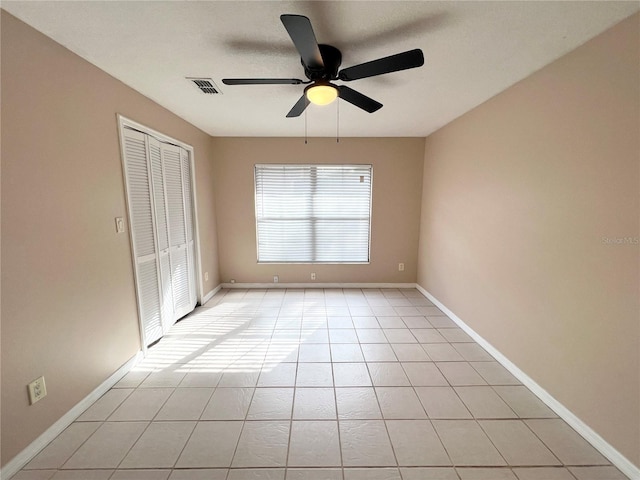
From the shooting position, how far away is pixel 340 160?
394cm

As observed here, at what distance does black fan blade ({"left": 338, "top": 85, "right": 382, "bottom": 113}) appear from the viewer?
1.79 meters

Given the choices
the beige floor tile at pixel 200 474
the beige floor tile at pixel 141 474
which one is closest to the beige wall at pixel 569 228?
the beige floor tile at pixel 200 474

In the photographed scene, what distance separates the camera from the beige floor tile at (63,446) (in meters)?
1.40

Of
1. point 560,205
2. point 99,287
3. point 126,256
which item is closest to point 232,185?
point 126,256

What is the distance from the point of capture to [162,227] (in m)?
2.68

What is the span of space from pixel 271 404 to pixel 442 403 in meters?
1.22

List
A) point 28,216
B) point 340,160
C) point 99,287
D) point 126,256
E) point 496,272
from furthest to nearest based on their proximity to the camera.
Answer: point 340,160 < point 496,272 < point 126,256 < point 99,287 < point 28,216

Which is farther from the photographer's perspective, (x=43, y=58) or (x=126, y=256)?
(x=126, y=256)

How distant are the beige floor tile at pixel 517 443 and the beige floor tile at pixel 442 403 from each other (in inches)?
5.5

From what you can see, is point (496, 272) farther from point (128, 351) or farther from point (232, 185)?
point (232, 185)

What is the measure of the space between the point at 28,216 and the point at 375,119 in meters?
3.09

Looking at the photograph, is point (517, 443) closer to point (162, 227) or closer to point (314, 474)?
point (314, 474)

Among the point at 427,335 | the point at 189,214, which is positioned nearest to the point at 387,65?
the point at 427,335

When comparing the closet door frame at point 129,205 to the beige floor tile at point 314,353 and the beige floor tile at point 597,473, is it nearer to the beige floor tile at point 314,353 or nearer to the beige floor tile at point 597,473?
the beige floor tile at point 314,353
